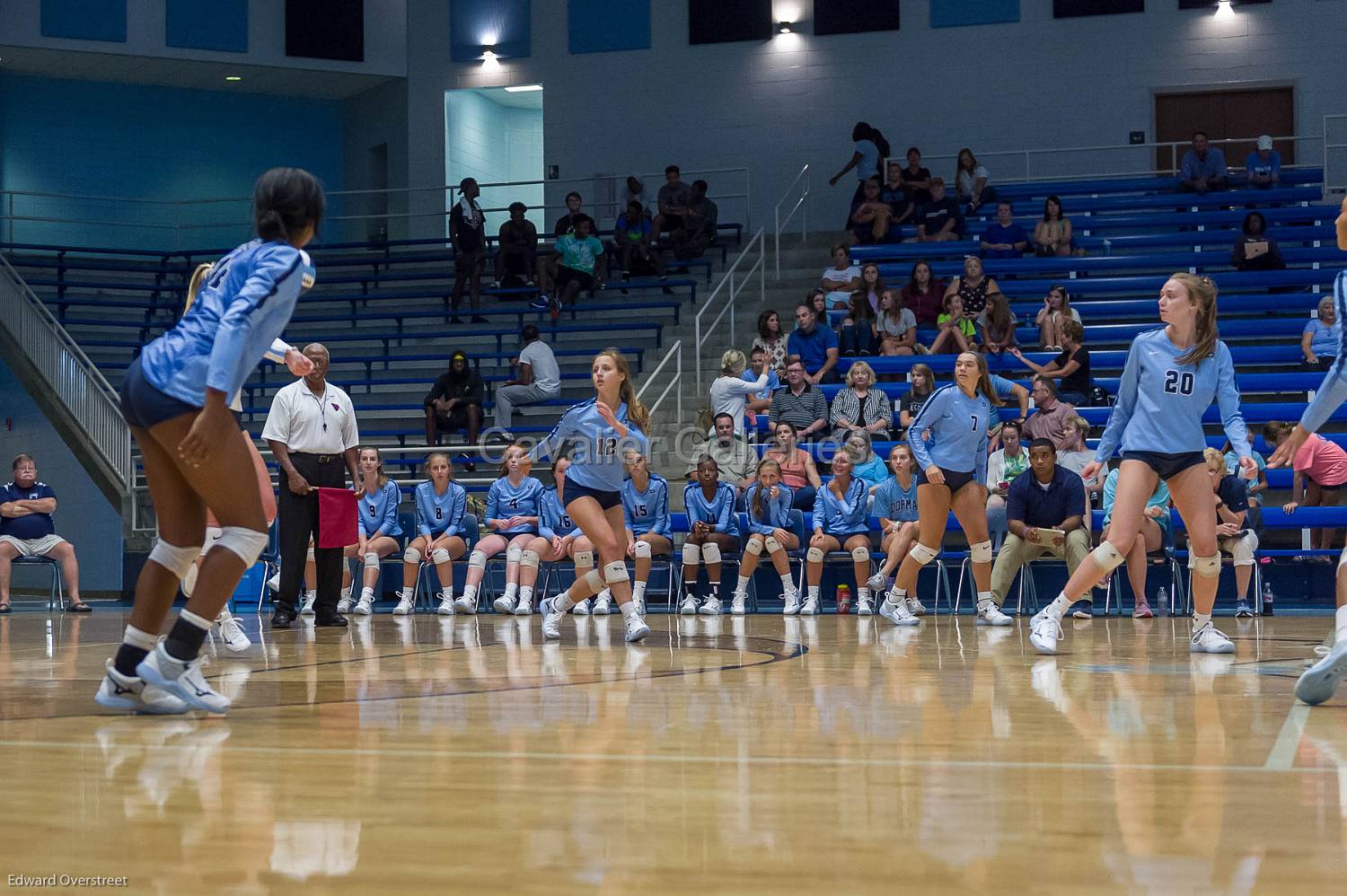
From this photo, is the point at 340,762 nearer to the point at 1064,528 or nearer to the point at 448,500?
the point at 1064,528

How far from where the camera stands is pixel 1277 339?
1423cm

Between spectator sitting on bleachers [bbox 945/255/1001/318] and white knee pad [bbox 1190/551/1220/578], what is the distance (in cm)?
793

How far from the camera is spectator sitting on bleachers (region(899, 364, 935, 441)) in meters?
11.8

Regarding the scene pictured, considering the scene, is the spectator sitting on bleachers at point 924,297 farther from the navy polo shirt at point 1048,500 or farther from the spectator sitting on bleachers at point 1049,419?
the navy polo shirt at point 1048,500

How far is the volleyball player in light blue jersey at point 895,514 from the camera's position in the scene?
35.4 ft

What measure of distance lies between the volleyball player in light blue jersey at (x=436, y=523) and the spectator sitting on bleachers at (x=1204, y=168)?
10.4m

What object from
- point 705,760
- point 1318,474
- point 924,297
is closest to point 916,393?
point 924,297

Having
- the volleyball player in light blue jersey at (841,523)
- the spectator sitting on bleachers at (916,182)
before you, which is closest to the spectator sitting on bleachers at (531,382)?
the volleyball player in light blue jersey at (841,523)

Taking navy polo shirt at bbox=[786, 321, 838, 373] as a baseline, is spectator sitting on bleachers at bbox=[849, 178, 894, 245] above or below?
above

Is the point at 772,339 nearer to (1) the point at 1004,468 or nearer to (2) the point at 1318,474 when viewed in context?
(1) the point at 1004,468

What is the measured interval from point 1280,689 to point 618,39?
18.1 m

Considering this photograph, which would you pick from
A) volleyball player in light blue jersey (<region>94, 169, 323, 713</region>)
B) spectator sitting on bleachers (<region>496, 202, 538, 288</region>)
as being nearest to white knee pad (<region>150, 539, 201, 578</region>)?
volleyball player in light blue jersey (<region>94, 169, 323, 713</region>)

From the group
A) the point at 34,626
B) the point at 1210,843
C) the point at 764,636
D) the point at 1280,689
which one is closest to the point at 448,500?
the point at 34,626

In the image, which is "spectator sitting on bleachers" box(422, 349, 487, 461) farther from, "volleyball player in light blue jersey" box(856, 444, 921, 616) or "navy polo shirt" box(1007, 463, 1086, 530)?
"navy polo shirt" box(1007, 463, 1086, 530)
